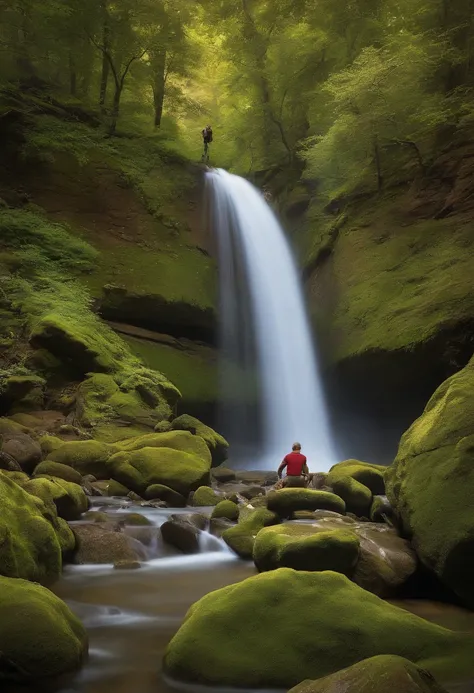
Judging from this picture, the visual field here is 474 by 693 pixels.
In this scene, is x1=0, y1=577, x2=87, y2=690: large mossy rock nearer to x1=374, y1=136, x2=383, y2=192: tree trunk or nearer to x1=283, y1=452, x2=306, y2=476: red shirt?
x1=283, y1=452, x2=306, y2=476: red shirt

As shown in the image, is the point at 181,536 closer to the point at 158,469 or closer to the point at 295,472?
the point at 158,469

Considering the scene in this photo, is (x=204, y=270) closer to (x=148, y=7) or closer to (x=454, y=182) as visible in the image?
(x=454, y=182)

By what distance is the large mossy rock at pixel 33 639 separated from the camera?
3287mm

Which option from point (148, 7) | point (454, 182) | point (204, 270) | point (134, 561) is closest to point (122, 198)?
point (204, 270)

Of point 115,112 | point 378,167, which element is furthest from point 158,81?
point 378,167

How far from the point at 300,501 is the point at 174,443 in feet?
11.2

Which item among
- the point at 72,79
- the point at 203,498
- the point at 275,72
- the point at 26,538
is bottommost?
the point at 203,498

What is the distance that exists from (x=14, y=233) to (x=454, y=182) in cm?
1304

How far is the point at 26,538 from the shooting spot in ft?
16.8

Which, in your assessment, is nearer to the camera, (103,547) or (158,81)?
(103,547)

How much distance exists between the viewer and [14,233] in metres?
16.6

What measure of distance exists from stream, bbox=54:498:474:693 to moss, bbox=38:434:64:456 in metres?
3.41

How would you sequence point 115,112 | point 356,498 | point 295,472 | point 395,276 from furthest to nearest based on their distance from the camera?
point 115,112 < point 395,276 < point 295,472 < point 356,498

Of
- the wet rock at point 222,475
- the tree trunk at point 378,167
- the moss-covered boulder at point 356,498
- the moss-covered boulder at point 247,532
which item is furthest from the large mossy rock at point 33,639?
the tree trunk at point 378,167
